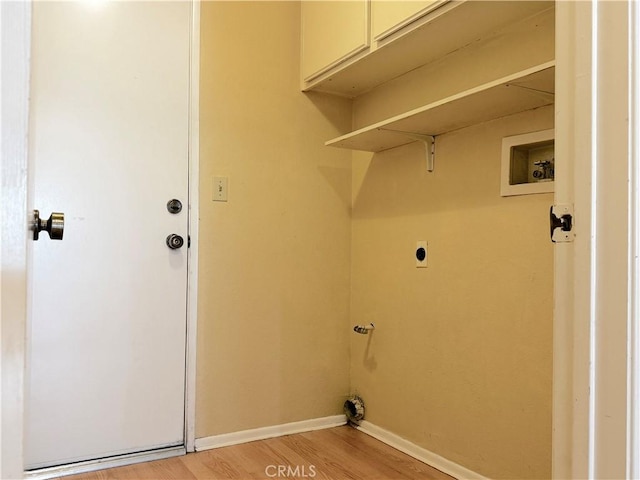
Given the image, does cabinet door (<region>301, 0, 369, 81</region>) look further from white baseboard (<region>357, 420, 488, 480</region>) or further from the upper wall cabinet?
white baseboard (<region>357, 420, 488, 480</region>)

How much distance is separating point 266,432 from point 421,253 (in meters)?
1.11

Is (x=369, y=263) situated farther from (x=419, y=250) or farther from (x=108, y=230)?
(x=108, y=230)

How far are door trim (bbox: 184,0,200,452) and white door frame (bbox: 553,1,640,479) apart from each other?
1.83m

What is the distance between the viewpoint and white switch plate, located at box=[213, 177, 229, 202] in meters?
2.36

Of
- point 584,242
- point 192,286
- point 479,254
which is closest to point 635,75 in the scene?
point 584,242

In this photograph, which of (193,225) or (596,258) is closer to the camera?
(596,258)

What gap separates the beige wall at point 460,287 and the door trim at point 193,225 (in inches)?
33.0

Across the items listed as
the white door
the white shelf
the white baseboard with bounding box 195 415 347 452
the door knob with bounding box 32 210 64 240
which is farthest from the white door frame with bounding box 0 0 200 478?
the white baseboard with bounding box 195 415 347 452

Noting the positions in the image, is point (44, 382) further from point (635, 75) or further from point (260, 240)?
point (635, 75)

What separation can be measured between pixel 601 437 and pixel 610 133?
36 cm

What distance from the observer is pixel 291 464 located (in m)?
2.13

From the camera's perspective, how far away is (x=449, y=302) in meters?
2.12

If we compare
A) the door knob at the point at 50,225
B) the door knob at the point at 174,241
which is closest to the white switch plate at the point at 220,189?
the door knob at the point at 174,241

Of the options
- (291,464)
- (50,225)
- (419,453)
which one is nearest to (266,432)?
(291,464)
